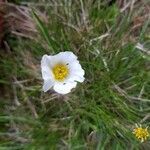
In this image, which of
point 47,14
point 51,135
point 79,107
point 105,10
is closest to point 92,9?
point 105,10

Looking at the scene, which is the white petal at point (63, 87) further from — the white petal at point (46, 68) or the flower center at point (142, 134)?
the flower center at point (142, 134)

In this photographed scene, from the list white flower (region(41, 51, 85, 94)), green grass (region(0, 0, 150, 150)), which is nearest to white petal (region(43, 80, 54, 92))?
white flower (region(41, 51, 85, 94))

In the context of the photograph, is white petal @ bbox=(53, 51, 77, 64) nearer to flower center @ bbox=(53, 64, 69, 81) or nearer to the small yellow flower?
flower center @ bbox=(53, 64, 69, 81)

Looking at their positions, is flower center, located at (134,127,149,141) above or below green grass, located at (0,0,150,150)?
below

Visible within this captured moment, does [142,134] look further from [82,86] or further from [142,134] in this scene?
[82,86]

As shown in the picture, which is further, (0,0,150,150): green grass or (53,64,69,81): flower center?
(0,0,150,150): green grass

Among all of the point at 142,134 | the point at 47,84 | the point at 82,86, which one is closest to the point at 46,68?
the point at 47,84
